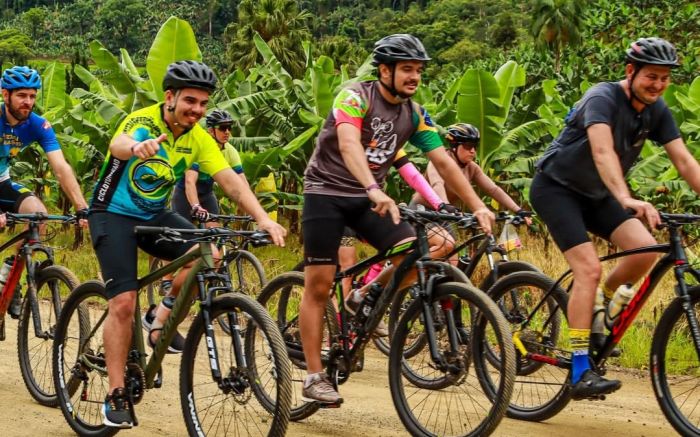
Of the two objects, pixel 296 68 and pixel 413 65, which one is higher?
pixel 296 68

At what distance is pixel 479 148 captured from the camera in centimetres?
1278

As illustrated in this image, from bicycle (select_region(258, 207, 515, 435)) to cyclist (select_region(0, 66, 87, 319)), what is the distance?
2.12m

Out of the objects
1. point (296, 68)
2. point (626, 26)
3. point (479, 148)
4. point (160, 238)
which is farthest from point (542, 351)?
point (296, 68)

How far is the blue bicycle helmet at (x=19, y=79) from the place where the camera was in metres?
7.43

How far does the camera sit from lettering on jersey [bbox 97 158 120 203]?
5762mm

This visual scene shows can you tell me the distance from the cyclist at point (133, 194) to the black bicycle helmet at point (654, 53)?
2220 millimetres

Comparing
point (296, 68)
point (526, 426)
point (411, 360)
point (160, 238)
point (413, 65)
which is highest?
point (296, 68)

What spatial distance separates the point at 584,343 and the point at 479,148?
22.9 ft

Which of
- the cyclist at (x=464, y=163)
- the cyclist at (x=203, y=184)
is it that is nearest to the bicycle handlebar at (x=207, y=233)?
the cyclist at (x=464, y=163)

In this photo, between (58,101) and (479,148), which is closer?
(479,148)

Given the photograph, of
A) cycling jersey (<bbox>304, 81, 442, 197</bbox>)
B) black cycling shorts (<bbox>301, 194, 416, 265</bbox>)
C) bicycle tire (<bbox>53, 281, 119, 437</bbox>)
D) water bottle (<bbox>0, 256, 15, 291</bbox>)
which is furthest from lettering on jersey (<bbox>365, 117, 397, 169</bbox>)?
water bottle (<bbox>0, 256, 15, 291</bbox>)

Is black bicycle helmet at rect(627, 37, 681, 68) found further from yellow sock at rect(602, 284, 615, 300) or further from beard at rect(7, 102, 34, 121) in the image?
beard at rect(7, 102, 34, 121)

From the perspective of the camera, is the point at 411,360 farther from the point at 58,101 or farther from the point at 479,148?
the point at 58,101

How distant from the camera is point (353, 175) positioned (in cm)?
586
